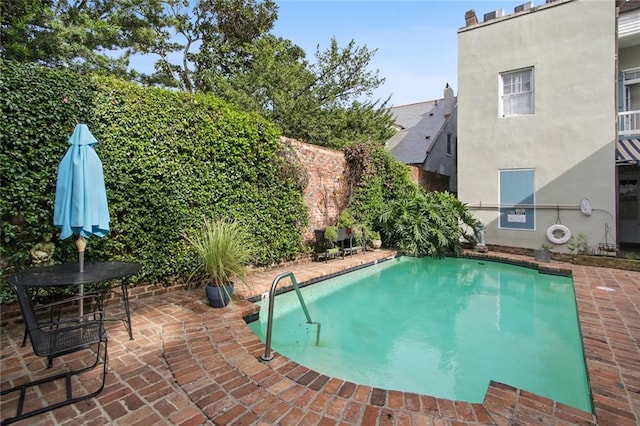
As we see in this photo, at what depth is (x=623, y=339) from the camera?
4.01 metres

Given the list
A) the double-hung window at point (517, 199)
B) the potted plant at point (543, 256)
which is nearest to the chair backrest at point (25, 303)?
the potted plant at point (543, 256)

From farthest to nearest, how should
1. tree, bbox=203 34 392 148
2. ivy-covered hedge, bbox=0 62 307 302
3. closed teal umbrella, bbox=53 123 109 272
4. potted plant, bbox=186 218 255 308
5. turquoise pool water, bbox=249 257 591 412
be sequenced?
tree, bbox=203 34 392 148 < potted plant, bbox=186 218 255 308 < ivy-covered hedge, bbox=0 62 307 302 < turquoise pool water, bbox=249 257 591 412 < closed teal umbrella, bbox=53 123 109 272

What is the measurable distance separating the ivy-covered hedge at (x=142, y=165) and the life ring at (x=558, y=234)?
30.3 feet

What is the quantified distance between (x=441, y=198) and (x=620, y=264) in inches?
206

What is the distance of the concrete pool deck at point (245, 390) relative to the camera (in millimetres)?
2447

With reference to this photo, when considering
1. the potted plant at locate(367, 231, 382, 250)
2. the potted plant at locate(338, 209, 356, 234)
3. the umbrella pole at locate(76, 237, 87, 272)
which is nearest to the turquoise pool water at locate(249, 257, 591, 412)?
the potted plant at locate(338, 209, 356, 234)

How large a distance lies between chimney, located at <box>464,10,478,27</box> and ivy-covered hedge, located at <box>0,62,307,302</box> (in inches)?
395

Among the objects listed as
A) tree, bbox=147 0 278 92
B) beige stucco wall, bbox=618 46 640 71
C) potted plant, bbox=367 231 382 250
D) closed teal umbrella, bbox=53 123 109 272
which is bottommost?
potted plant, bbox=367 231 382 250

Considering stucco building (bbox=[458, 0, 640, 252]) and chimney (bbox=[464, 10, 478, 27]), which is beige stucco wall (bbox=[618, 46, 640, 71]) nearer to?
stucco building (bbox=[458, 0, 640, 252])

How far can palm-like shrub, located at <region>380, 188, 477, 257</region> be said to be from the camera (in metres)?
10.8

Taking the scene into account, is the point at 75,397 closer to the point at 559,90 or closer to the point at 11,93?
the point at 11,93

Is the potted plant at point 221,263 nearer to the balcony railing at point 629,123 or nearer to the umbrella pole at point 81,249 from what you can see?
the umbrella pole at point 81,249

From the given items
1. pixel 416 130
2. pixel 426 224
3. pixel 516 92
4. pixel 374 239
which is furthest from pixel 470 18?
pixel 374 239

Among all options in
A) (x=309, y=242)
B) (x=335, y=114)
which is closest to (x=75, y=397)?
(x=309, y=242)
